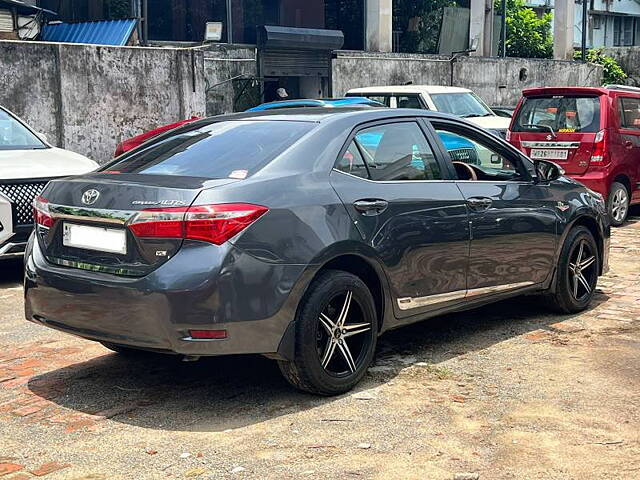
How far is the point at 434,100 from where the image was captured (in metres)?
15.6

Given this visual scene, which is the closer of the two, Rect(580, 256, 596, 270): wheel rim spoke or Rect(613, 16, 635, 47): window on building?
Rect(580, 256, 596, 270): wheel rim spoke

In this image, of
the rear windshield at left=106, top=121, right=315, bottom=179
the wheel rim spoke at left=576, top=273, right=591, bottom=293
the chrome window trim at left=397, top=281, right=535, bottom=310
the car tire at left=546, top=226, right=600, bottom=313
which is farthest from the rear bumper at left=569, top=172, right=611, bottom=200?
the rear windshield at left=106, top=121, right=315, bottom=179

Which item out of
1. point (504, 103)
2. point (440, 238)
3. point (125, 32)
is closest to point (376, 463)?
point (440, 238)

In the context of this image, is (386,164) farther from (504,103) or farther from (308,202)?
(504,103)

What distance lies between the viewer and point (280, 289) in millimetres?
4750

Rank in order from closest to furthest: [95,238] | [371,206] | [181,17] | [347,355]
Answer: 1. [95,238]
2. [347,355]
3. [371,206]
4. [181,17]

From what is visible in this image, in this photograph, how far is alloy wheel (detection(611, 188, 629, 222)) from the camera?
11961 millimetres

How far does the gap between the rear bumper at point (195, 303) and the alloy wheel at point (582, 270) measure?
2943 mm

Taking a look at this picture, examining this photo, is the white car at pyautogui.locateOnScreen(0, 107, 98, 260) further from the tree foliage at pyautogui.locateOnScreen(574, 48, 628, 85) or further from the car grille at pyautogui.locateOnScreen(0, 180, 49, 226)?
the tree foliage at pyautogui.locateOnScreen(574, 48, 628, 85)

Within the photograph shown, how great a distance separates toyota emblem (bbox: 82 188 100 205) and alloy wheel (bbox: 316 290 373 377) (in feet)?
4.33

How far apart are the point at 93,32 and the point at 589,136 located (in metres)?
12.0

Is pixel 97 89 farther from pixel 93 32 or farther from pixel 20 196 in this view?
pixel 20 196

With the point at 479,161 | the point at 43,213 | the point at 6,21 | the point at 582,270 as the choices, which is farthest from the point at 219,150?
the point at 6,21

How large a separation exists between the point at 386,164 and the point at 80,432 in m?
2.29
